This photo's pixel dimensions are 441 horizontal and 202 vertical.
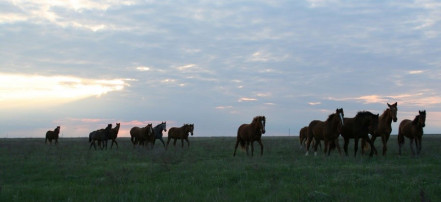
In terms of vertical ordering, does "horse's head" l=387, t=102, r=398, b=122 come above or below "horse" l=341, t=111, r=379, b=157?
above

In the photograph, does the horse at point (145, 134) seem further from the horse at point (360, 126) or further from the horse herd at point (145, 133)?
the horse at point (360, 126)

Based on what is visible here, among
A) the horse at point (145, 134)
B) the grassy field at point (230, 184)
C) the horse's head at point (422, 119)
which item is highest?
the horse's head at point (422, 119)

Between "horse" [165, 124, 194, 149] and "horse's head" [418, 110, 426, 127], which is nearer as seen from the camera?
"horse's head" [418, 110, 426, 127]

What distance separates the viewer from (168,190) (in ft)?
35.7

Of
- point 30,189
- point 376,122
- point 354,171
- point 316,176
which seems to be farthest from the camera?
point 376,122

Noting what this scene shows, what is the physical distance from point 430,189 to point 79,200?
8.91 m

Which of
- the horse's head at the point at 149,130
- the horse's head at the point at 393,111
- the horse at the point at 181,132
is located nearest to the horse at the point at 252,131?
the horse's head at the point at 393,111

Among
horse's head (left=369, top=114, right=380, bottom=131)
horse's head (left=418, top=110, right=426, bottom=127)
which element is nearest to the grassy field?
horse's head (left=369, top=114, right=380, bottom=131)

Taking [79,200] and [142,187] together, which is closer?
[79,200]

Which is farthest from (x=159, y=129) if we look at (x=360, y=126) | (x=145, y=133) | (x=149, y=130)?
(x=360, y=126)

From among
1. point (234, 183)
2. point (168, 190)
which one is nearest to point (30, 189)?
point (168, 190)

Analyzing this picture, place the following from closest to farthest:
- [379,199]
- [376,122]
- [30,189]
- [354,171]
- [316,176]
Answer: [379,199] < [30,189] < [316,176] < [354,171] < [376,122]

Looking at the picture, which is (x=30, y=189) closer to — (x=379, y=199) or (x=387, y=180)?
(x=379, y=199)

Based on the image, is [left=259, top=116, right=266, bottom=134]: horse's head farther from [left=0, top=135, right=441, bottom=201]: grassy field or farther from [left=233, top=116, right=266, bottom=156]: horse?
[left=0, top=135, right=441, bottom=201]: grassy field
